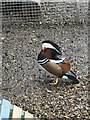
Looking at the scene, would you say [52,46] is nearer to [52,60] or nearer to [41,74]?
[52,60]

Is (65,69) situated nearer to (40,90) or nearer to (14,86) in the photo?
(40,90)

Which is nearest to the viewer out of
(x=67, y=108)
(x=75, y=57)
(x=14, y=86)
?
(x=67, y=108)

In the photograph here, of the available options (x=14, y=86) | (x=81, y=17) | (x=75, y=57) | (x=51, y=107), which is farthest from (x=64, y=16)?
(x=51, y=107)

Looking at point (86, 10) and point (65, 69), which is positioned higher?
point (86, 10)

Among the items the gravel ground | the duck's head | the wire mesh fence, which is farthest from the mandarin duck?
the wire mesh fence

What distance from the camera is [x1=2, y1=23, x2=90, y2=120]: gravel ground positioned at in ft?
9.18

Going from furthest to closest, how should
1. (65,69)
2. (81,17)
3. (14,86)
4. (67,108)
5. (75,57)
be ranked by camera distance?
(81,17) < (75,57) < (14,86) < (65,69) < (67,108)

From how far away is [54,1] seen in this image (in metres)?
5.44

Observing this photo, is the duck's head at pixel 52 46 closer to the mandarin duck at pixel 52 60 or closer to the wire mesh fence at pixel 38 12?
the mandarin duck at pixel 52 60

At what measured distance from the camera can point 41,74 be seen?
340 cm

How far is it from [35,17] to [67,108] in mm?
2750

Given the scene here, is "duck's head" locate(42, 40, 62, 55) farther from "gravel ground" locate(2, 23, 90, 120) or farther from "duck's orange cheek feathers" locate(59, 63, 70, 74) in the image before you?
"gravel ground" locate(2, 23, 90, 120)

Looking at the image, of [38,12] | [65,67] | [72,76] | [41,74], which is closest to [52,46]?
[65,67]

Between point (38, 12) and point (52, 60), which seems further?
point (38, 12)
